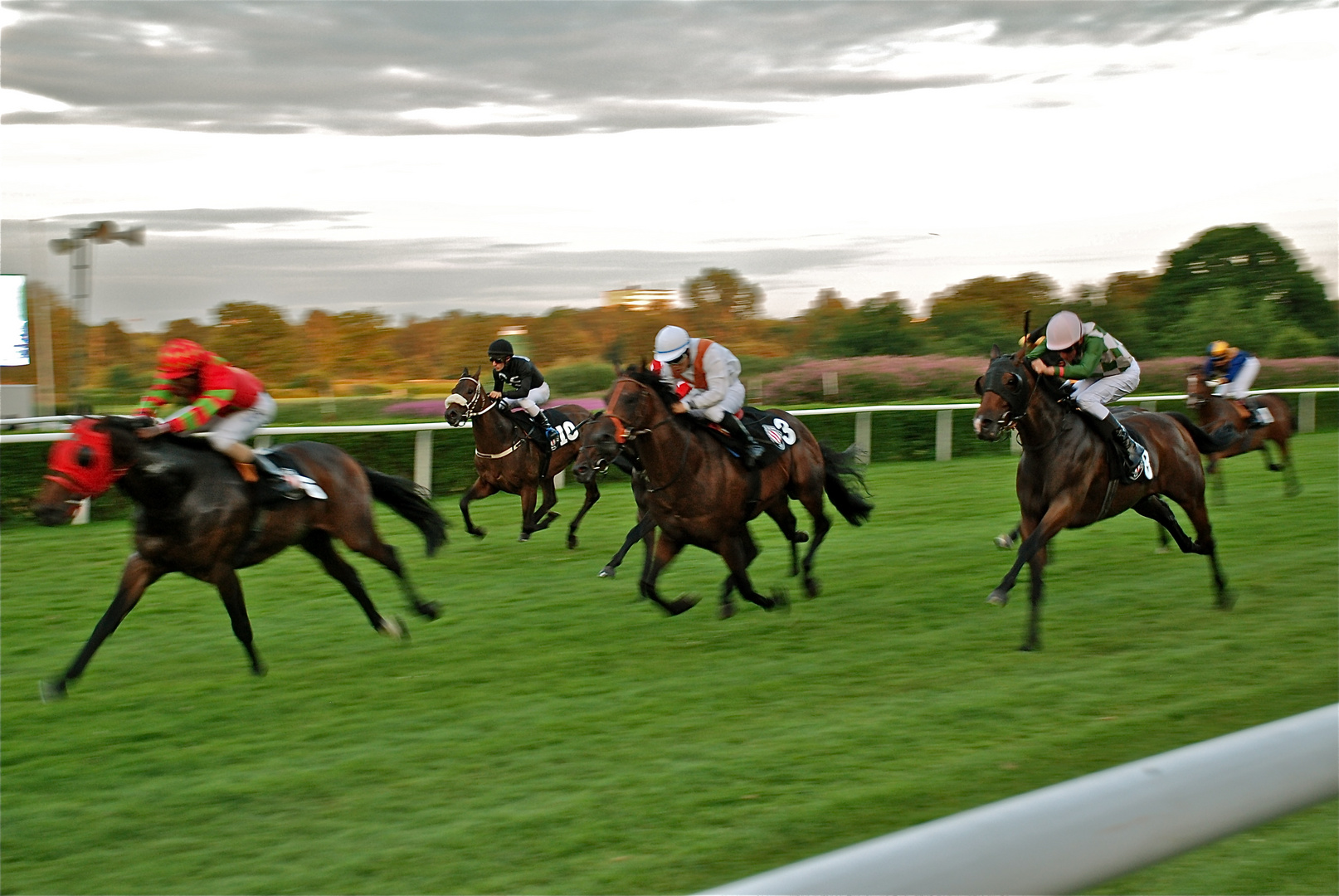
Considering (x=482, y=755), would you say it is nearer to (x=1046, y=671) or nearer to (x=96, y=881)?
(x=96, y=881)

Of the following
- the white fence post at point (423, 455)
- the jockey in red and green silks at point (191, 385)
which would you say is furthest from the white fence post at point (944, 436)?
the jockey in red and green silks at point (191, 385)

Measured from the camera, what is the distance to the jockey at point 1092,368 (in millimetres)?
5977

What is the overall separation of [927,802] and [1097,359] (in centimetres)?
328

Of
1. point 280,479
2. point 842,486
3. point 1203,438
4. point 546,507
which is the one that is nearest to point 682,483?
point 842,486

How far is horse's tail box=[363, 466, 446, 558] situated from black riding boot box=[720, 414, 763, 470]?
1.60 m

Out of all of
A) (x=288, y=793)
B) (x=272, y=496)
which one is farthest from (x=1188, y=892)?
(x=272, y=496)

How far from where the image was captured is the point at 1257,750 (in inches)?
53.1

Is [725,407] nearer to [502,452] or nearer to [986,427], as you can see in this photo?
[986,427]

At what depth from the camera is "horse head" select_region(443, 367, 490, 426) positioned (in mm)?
9438

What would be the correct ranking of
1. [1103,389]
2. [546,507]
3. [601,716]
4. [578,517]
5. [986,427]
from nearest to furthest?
[601,716] → [986,427] → [1103,389] → [578,517] → [546,507]

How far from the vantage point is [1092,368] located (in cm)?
597

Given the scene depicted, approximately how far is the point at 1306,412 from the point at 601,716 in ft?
60.0

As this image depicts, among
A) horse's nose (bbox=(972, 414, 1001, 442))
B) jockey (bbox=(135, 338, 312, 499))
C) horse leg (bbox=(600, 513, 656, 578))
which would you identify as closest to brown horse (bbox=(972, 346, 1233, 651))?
horse's nose (bbox=(972, 414, 1001, 442))

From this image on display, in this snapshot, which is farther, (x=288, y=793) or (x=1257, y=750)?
(x=288, y=793)
